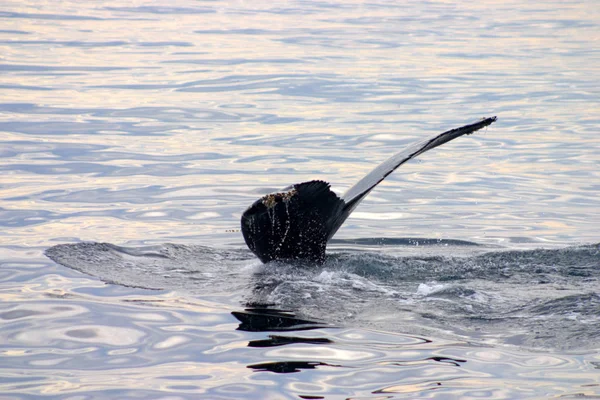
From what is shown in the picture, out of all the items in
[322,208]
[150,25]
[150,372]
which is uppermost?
[150,25]

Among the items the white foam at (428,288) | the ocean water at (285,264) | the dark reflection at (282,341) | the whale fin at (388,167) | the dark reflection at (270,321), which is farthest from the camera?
the whale fin at (388,167)

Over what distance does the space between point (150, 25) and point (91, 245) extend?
85.6 ft

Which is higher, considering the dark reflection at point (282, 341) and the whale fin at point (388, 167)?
the whale fin at point (388, 167)

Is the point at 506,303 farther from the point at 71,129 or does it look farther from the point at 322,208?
the point at 71,129

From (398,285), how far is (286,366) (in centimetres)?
201

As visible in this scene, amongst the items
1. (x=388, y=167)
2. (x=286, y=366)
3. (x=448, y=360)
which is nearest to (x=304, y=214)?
(x=388, y=167)

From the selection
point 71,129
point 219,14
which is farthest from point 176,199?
point 219,14

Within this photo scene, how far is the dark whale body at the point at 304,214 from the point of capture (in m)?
7.39

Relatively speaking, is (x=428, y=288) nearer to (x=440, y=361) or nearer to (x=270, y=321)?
(x=270, y=321)

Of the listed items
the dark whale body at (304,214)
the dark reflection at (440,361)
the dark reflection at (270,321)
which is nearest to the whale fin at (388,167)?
the dark whale body at (304,214)

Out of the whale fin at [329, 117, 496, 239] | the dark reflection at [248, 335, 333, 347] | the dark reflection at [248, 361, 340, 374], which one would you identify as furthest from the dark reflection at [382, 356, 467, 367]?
the whale fin at [329, 117, 496, 239]

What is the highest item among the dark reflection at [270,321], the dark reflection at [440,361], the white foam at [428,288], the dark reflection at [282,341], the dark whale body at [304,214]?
the dark whale body at [304,214]

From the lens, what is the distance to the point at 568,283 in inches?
302

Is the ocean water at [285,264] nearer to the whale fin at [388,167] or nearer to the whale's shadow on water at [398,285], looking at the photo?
the whale's shadow on water at [398,285]
